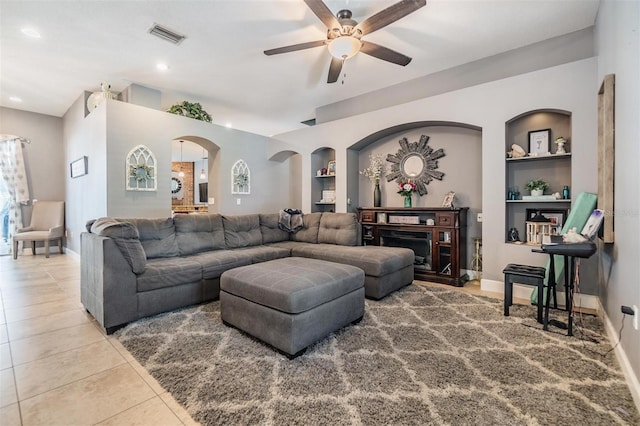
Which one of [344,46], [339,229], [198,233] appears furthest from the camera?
[339,229]

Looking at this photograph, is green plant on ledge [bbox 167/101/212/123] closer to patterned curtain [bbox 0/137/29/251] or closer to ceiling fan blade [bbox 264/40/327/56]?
ceiling fan blade [bbox 264/40/327/56]

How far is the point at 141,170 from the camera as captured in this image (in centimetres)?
460

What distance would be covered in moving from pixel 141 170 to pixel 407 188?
165 inches

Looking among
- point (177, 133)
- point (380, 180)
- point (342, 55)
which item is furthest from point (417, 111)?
point (177, 133)

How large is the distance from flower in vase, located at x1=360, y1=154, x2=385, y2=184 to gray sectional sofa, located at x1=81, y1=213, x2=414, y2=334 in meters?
1.10

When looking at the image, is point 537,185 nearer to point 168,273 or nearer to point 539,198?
point 539,198

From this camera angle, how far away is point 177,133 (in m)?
5.03

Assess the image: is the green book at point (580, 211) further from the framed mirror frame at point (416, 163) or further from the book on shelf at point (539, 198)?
the framed mirror frame at point (416, 163)

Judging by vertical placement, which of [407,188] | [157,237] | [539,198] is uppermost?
[407,188]

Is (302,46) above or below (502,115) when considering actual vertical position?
above

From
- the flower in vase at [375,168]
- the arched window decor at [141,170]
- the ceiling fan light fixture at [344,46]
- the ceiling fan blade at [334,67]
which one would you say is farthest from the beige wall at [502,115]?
the arched window decor at [141,170]

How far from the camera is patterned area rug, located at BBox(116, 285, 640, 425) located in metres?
1.49

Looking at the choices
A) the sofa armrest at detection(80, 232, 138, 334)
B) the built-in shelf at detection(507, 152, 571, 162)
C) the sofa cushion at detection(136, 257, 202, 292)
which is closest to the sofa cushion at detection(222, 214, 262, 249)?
the sofa cushion at detection(136, 257, 202, 292)

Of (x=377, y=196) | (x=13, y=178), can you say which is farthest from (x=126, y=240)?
(x=13, y=178)
